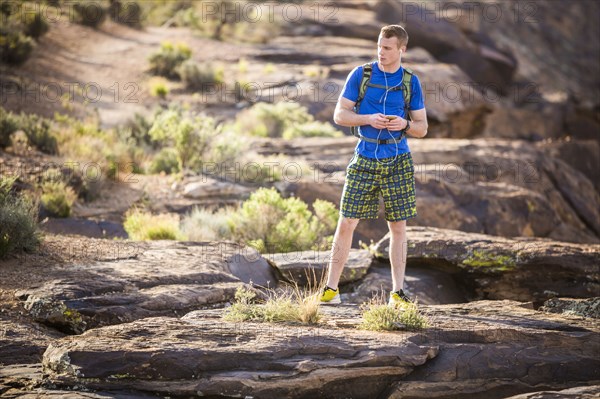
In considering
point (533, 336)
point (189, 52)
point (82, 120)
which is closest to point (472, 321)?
point (533, 336)

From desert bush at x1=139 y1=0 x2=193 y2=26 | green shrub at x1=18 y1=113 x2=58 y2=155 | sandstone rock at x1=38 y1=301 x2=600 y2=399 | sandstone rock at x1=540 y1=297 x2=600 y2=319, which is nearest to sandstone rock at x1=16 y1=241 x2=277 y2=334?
sandstone rock at x1=38 y1=301 x2=600 y2=399

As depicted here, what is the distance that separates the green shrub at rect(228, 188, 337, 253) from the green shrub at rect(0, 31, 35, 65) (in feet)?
34.8

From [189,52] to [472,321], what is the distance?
19.0 metres

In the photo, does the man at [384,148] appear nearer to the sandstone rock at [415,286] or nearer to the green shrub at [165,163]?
the sandstone rock at [415,286]

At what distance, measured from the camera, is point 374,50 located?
92.3 feet

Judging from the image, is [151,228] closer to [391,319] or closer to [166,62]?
[391,319]

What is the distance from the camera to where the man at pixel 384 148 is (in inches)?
260

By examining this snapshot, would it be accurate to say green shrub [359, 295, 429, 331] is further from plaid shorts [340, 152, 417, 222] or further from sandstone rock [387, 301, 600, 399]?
plaid shorts [340, 152, 417, 222]

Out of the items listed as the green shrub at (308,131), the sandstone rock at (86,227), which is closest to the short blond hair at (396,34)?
the sandstone rock at (86,227)

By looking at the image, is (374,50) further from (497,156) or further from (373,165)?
(373,165)

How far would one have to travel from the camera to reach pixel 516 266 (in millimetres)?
9000

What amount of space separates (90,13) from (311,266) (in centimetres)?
2001

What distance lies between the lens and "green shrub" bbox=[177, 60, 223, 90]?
70.8ft

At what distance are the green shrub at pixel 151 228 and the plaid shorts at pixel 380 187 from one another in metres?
4.17
